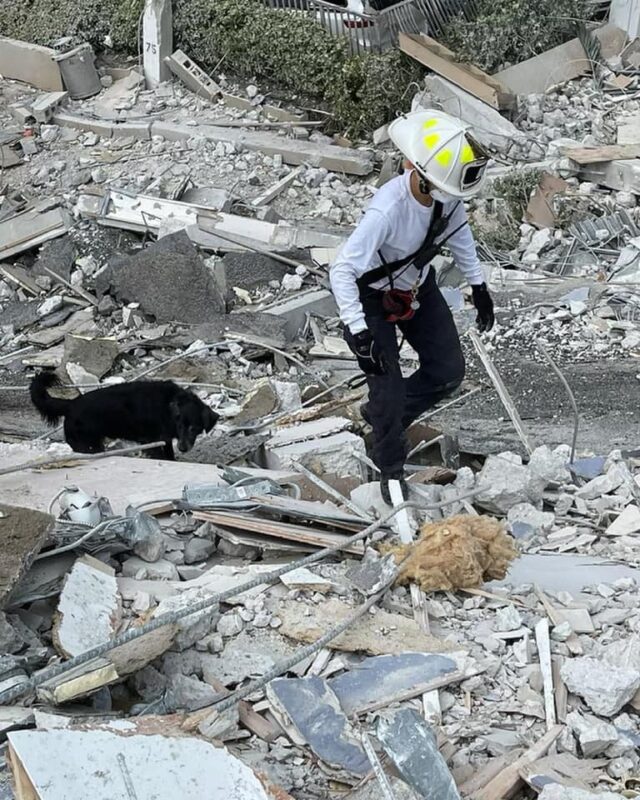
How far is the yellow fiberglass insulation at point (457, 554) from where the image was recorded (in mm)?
4984

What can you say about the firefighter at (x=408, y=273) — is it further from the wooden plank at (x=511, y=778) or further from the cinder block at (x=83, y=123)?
the cinder block at (x=83, y=123)

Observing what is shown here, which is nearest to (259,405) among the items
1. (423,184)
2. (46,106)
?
(423,184)

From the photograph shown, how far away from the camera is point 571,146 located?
13.0 metres

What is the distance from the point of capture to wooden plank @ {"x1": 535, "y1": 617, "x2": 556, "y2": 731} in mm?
4176

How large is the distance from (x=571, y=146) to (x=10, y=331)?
6.68 m

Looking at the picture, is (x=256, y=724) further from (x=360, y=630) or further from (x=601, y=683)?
(x=601, y=683)

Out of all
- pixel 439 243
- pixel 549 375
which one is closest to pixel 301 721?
pixel 439 243

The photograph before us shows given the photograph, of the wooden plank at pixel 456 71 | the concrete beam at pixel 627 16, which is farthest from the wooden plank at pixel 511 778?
the concrete beam at pixel 627 16

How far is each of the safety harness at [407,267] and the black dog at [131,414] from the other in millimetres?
1974

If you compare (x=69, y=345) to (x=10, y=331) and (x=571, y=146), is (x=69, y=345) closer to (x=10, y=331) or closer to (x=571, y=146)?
(x=10, y=331)

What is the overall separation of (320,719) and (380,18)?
11741 millimetres

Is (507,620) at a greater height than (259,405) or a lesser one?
greater

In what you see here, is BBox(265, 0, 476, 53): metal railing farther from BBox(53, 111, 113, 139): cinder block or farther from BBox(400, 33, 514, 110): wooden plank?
BBox(53, 111, 113, 139): cinder block

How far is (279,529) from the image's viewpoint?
5.32 meters
